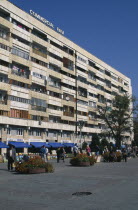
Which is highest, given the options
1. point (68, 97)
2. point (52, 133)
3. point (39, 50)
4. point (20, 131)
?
point (39, 50)

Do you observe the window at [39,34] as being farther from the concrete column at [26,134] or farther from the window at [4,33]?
the concrete column at [26,134]

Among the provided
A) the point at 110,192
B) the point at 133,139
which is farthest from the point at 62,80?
the point at 110,192

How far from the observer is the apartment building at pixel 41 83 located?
5362cm

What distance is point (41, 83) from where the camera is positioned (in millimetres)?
62156

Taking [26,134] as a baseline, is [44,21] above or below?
above

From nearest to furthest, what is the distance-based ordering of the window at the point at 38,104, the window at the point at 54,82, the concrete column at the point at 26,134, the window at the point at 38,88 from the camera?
the concrete column at the point at 26,134 < the window at the point at 38,104 < the window at the point at 38,88 < the window at the point at 54,82

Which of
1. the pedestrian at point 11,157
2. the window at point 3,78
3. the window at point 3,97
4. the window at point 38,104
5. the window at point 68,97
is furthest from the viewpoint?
the window at point 68,97

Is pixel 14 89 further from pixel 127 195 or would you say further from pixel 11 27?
pixel 127 195

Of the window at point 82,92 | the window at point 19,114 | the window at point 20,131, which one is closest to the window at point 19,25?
the window at point 19,114

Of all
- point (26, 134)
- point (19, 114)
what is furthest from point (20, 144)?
point (19, 114)

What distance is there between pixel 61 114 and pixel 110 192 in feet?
190

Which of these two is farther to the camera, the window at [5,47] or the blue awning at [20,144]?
the blue awning at [20,144]

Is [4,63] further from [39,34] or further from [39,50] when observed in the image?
[39,34]

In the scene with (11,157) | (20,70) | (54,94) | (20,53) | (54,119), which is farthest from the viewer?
(54,94)
